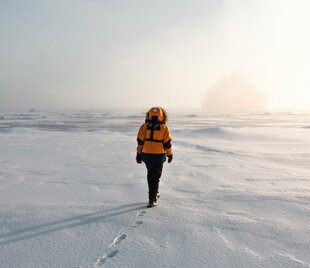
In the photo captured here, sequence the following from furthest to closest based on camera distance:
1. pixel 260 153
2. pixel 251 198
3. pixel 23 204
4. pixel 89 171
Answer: pixel 260 153, pixel 89 171, pixel 251 198, pixel 23 204

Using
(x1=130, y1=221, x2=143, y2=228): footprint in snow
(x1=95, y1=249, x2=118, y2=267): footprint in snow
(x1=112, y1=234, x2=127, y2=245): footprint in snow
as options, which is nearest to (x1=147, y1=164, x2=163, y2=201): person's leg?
(x1=130, y1=221, x2=143, y2=228): footprint in snow

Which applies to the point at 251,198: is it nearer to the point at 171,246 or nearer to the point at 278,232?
the point at 278,232

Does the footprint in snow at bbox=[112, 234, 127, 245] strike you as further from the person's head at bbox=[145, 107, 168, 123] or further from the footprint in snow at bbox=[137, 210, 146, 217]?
the person's head at bbox=[145, 107, 168, 123]

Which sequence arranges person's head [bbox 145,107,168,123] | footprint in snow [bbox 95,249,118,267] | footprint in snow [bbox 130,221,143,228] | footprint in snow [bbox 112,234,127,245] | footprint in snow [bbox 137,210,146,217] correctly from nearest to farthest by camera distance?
footprint in snow [bbox 95,249,118,267] → footprint in snow [bbox 112,234,127,245] → footprint in snow [bbox 130,221,143,228] → footprint in snow [bbox 137,210,146,217] → person's head [bbox 145,107,168,123]

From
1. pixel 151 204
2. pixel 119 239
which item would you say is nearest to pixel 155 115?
pixel 151 204

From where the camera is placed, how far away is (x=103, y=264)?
6.42ft

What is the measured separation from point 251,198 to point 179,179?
1.63 meters

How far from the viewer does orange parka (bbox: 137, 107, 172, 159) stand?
3217mm

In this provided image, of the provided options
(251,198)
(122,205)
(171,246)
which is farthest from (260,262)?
(122,205)

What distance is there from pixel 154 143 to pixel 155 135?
0.13 metres

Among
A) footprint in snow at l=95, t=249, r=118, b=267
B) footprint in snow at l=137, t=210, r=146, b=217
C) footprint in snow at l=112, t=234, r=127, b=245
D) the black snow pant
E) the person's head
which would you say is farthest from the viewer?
the black snow pant

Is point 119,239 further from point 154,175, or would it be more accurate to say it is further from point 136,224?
point 154,175

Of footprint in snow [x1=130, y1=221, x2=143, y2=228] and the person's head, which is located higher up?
the person's head

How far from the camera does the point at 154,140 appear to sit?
10.6ft
